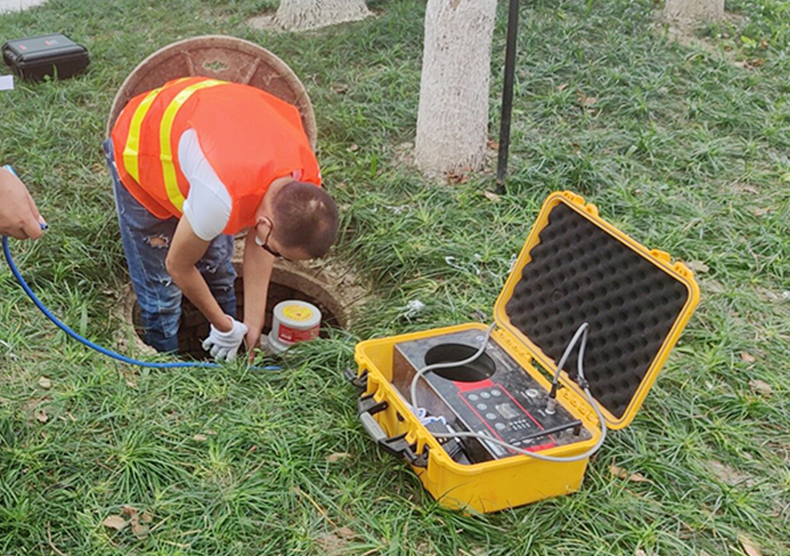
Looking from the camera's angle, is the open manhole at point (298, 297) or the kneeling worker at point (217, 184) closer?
the kneeling worker at point (217, 184)

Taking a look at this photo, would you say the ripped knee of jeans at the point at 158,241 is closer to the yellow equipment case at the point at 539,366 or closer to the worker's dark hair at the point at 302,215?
the worker's dark hair at the point at 302,215

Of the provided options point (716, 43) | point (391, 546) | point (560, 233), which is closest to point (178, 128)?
point (560, 233)

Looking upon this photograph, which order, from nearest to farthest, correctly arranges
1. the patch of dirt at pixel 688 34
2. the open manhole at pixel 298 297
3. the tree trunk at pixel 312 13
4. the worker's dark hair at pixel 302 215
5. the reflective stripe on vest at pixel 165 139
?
the worker's dark hair at pixel 302 215, the reflective stripe on vest at pixel 165 139, the open manhole at pixel 298 297, the patch of dirt at pixel 688 34, the tree trunk at pixel 312 13

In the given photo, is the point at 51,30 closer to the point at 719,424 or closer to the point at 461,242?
the point at 461,242

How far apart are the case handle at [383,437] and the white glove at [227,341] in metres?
0.87

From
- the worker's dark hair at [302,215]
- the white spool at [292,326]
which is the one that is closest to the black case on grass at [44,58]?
the white spool at [292,326]

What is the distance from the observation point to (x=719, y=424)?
3.00 metres

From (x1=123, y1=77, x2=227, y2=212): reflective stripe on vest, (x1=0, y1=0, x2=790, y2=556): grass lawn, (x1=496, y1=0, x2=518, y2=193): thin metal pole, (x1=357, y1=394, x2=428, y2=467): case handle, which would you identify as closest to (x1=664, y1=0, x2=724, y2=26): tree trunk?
(x1=0, y1=0, x2=790, y2=556): grass lawn

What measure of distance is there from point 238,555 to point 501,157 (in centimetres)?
261

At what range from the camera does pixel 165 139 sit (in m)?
2.93

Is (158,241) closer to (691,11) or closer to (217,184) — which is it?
(217,184)

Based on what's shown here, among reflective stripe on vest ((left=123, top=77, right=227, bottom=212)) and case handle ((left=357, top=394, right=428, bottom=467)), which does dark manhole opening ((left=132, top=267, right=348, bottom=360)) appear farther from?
case handle ((left=357, top=394, right=428, bottom=467))

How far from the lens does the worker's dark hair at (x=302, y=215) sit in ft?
9.00

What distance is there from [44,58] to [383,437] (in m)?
4.08
